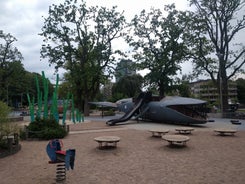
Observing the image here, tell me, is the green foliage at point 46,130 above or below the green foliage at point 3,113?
below

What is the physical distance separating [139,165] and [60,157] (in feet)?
9.17

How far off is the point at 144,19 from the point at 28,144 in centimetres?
2661

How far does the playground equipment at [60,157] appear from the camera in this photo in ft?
22.0

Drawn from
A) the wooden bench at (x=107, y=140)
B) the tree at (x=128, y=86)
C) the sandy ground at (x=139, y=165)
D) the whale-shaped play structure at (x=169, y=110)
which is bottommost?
the sandy ground at (x=139, y=165)

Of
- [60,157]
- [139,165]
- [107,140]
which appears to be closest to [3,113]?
[107,140]

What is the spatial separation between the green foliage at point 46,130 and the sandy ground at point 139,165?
1956 mm

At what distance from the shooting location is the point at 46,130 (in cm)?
1470

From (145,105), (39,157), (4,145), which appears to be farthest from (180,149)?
(145,105)

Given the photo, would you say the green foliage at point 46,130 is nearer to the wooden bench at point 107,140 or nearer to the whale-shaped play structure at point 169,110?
the wooden bench at point 107,140

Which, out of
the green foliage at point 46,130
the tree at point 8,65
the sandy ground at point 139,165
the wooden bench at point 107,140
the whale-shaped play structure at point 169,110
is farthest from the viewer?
the tree at point 8,65

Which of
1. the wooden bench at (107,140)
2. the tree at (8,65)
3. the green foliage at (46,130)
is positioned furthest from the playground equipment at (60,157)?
the tree at (8,65)

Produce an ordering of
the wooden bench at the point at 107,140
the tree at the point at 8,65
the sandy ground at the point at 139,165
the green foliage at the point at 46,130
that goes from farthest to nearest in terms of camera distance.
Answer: the tree at the point at 8,65 < the green foliage at the point at 46,130 < the wooden bench at the point at 107,140 < the sandy ground at the point at 139,165

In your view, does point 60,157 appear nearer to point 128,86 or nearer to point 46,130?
point 46,130

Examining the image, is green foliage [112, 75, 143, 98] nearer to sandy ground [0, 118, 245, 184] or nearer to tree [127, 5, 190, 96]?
tree [127, 5, 190, 96]
